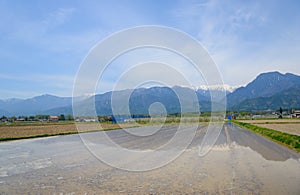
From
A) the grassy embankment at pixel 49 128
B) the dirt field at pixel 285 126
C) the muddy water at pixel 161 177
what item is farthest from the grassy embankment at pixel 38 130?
the dirt field at pixel 285 126

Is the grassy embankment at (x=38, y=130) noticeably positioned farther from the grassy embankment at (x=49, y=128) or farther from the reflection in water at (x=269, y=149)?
the reflection in water at (x=269, y=149)

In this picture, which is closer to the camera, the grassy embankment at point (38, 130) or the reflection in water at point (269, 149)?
the reflection in water at point (269, 149)

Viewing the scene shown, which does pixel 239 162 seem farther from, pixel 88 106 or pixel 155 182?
pixel 88 106

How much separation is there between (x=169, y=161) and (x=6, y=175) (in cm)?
584

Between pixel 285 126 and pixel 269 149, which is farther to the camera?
pixel 285 126

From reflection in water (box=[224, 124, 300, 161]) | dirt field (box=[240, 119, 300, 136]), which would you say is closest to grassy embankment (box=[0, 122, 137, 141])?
reflection in water (box=[224, 124, 300, 161])

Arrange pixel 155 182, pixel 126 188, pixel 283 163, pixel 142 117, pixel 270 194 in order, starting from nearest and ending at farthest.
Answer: pixel 270 194
pixel 126 188
pixel 155 182
pixel 283 163
pixel 142 117

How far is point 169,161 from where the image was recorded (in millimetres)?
10461

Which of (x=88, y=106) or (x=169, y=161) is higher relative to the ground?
(x=88, y=106)

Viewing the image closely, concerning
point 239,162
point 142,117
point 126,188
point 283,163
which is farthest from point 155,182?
point 142,117

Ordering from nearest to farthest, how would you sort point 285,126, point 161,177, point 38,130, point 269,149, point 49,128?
point 161,177 → point 269,149 → point 38,130 → point 285,126 → point 49,128

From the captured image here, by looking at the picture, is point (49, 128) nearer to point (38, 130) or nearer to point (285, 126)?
point (38, 130)

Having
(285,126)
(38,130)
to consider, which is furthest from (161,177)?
(285,126)

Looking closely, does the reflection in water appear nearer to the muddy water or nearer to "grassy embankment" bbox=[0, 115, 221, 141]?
the muddy water
